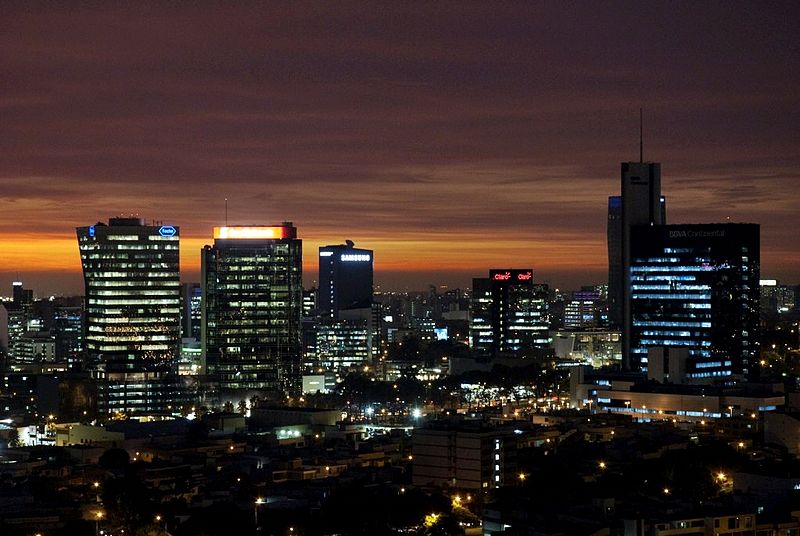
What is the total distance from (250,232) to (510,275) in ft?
100

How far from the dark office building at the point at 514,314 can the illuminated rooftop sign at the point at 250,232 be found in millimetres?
29135

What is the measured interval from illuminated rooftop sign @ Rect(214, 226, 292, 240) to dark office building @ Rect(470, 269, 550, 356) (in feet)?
95.6

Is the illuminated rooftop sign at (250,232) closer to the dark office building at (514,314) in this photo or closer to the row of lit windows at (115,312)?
the row of lit windows at (115,312)

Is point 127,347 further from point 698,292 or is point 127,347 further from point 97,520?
point 97,520

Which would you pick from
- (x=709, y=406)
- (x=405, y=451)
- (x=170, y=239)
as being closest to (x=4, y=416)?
(x=170, y=239)

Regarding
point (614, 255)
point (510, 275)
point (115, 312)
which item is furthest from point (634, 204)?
point (614, 255)

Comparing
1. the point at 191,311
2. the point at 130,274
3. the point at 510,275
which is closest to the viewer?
the point at 130,274

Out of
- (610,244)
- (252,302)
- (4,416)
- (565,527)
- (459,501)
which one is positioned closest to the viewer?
(565,527)

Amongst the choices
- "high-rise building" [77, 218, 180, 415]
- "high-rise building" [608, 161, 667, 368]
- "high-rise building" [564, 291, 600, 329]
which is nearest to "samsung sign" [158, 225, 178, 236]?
"high-rise building" [77, 218, 180, 415]

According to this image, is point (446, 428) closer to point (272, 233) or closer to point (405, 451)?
point (405, 451)

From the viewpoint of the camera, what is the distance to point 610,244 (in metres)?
146

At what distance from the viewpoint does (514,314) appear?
121062 mm

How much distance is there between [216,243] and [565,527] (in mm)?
59489

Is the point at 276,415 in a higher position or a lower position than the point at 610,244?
lower
